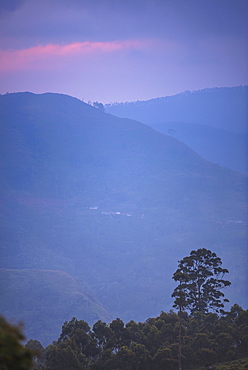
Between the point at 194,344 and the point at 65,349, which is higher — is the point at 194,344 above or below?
above

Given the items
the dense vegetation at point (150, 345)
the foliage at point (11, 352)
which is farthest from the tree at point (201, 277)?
the foliage at point (11, 352)

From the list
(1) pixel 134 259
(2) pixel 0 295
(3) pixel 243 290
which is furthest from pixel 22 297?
(3) pixel 243 290

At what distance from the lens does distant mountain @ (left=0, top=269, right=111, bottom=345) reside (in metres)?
99.0

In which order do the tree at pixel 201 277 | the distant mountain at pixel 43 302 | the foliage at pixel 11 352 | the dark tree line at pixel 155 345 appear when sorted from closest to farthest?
the foliage at pixel 11 352, the dark tree line at pixel 155 345, the tree at pixel 201 277, the distant mountain at pixel 43 302

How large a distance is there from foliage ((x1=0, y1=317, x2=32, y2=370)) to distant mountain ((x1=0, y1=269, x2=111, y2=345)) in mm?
93865

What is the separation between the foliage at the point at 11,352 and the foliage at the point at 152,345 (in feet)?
63.5

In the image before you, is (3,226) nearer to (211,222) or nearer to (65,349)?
(211,222)

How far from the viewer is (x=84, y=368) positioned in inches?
919

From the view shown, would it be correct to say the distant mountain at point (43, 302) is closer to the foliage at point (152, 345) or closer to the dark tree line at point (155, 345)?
the dark tree line at point (155, 345)

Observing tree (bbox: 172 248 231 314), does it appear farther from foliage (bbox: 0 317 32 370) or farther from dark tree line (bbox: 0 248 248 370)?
foliage (bbox: 0 317 32 370)

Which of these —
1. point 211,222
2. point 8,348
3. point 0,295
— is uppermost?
point 211,222

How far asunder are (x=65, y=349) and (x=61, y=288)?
95.8 metres

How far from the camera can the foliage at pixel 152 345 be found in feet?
76.1

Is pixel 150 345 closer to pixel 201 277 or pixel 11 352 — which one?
pixel 201 277
